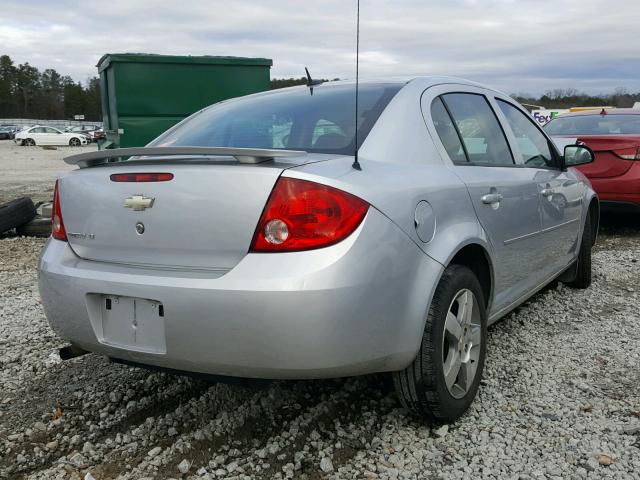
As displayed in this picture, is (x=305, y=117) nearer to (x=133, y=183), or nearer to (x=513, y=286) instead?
(x=133, y=183)

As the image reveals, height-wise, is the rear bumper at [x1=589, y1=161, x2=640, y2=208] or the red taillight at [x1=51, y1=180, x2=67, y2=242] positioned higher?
the red taillight at [x1=51, y1=180, x2=67, y2=242]

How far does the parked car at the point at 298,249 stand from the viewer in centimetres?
198

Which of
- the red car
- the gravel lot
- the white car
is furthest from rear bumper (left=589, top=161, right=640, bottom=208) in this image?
the white car

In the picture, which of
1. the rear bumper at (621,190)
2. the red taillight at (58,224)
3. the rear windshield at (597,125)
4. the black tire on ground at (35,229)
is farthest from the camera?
the rear windshield at (597,125)

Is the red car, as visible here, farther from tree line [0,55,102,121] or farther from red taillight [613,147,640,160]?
tree line [0,55,102,121]

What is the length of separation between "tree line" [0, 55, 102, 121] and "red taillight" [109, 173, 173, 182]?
101 m

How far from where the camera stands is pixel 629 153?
258 inches

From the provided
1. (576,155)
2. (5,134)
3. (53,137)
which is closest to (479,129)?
(576,155)

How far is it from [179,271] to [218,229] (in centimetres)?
22

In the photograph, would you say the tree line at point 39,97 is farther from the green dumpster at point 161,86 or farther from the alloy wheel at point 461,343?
the alloy wheel at point 461,343

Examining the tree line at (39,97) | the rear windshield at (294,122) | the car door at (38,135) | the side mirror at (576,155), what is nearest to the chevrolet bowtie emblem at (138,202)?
the rear windshield at (294,122)

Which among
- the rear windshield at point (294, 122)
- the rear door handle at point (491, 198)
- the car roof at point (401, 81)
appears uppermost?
the car roof at point (401, 81)

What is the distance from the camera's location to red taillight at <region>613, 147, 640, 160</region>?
21.4 feet

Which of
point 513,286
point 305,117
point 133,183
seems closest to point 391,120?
point 305,117
